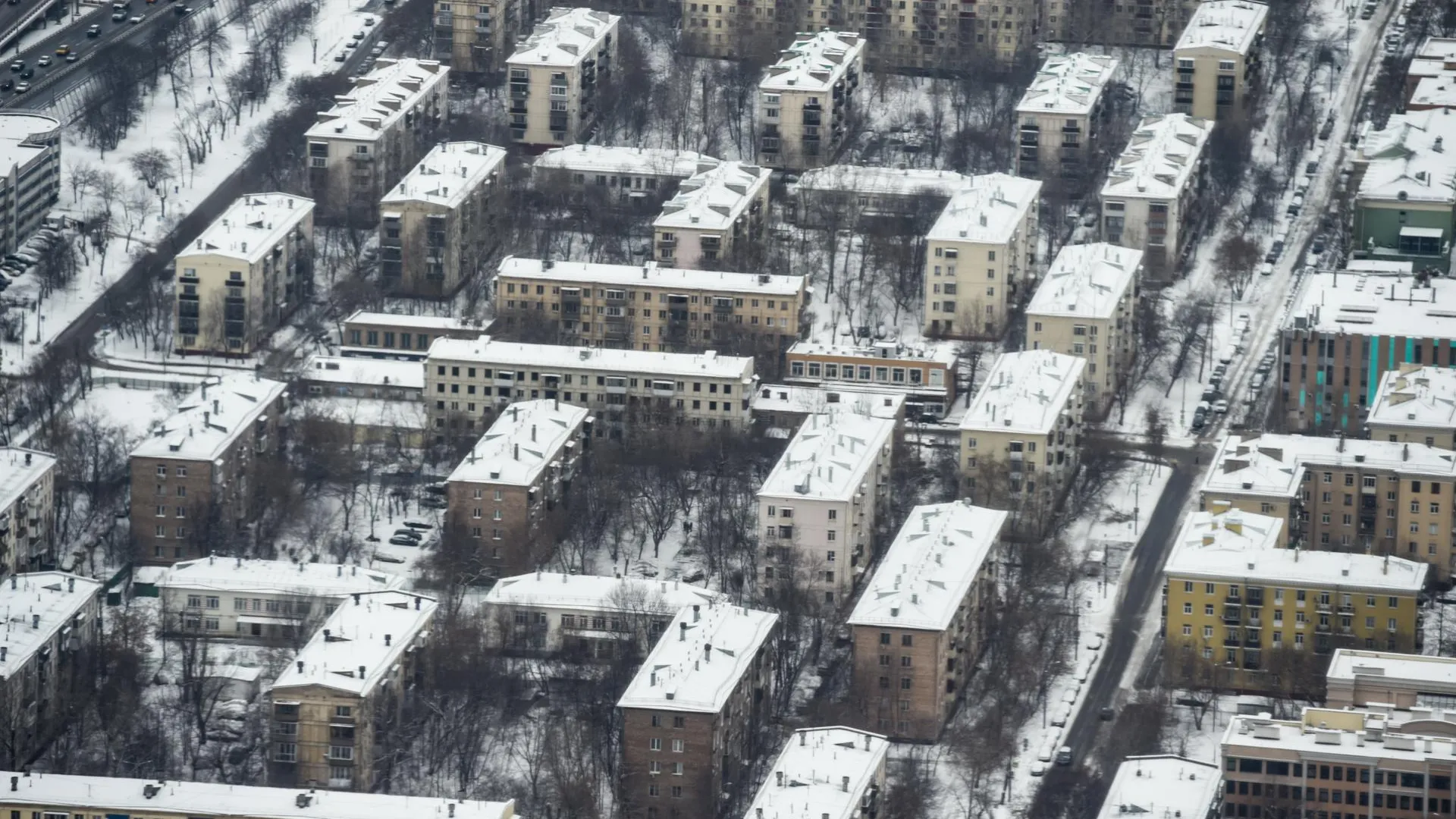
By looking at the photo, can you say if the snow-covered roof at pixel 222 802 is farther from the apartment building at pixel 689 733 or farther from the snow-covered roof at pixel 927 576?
the snow-covered roof at pixel 927 576

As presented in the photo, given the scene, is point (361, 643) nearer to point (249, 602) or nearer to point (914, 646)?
point (249, 602)

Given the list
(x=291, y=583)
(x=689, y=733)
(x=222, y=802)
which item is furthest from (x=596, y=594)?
(x=222, y=802)

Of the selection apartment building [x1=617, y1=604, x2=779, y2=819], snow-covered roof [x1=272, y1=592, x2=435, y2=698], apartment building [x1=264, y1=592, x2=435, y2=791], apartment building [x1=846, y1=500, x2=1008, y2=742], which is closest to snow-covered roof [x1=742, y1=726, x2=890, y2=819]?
apartment building [x1=617, y1=604, x2=779, y2=819]

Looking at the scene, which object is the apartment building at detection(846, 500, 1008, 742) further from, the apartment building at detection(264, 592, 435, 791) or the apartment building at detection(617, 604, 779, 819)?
the apartment building at detection(264, 592, 435, 791)

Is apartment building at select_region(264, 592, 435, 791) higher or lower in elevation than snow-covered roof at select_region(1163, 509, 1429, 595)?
lower

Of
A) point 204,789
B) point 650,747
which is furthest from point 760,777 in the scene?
point 204,789

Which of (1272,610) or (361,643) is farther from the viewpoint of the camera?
(1272,610)

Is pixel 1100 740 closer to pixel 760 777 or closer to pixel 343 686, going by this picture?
pixel 760 777
